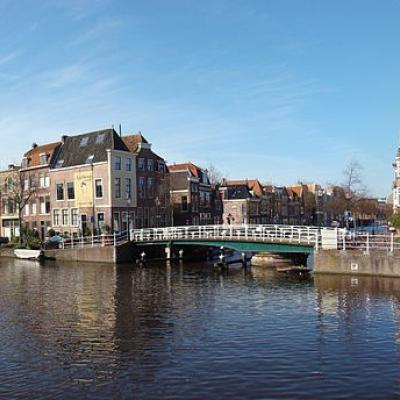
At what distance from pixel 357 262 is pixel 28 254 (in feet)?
121

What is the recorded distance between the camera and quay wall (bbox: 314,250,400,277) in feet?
108

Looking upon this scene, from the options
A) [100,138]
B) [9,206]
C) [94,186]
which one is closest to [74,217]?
[94,186]

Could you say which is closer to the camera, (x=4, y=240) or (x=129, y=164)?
(x=129, y=164)

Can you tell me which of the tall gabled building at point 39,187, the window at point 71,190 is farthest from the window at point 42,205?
the window at point 71,190

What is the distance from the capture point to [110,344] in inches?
719

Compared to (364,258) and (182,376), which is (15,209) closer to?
(364,258)

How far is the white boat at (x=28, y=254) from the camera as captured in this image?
54.0 metres

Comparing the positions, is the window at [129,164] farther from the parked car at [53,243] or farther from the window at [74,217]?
the parked car at [53,243]

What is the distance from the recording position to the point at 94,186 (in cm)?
6034

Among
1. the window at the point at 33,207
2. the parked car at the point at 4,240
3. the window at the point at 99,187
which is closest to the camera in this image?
the window at the point at 99,187

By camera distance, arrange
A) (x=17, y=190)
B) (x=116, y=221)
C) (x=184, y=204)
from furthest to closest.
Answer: (x=184, y=204), (x=17, y=190), (x=116, y=221)

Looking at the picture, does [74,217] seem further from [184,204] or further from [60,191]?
[184,204]

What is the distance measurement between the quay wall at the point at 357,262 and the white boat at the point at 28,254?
31.7 meters

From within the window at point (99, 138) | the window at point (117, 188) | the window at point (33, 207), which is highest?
the window at point (99, 138)
